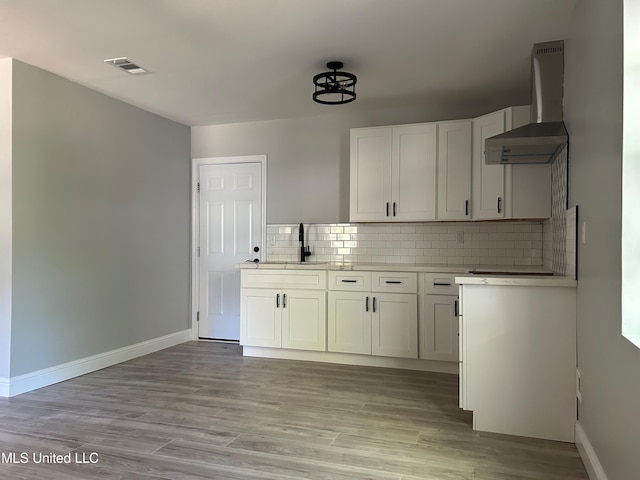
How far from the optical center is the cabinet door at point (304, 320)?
14.4 feet

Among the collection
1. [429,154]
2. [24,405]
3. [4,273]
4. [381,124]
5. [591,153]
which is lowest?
[24,405]

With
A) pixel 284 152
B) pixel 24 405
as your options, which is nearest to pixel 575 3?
pixel 284 152

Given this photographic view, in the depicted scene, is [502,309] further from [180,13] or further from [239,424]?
[180,13]

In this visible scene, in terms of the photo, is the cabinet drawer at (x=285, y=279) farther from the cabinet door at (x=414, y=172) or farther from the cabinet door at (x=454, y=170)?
the cabinet door at (x=454, y=170)

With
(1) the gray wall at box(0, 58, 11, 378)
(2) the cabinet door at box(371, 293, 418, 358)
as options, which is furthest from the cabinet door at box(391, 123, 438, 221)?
(1) the gray wall at box(0, 58, 11, 378)

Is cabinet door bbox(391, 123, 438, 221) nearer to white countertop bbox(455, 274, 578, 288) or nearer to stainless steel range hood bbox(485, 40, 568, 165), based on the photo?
stainless steel range hood bbox(485, 40, 568, 165)

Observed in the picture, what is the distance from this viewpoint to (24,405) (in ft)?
10.7

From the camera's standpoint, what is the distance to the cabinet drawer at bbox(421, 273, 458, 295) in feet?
13.3

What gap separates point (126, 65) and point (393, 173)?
250 cm

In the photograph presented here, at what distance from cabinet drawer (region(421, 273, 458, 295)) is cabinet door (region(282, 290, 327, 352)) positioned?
0.98 meters

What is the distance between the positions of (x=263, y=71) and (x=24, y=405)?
3.09 m

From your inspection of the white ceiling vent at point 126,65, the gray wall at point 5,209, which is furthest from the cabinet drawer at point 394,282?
the gray wall at point 5,209

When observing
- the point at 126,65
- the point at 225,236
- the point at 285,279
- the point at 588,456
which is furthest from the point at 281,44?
the point at 588,456

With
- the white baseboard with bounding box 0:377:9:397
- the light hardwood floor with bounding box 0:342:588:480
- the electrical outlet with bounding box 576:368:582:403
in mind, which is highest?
the electrical outlet with bounding box 576:368:582:403
